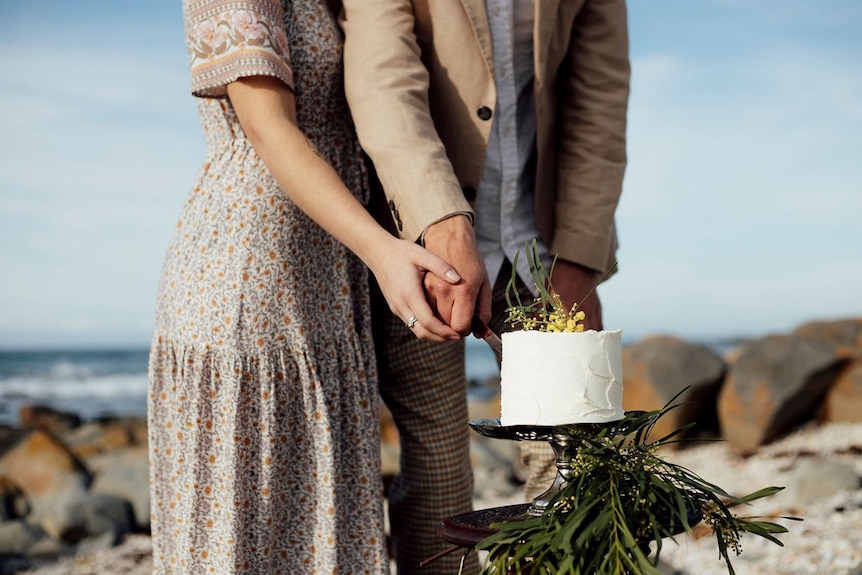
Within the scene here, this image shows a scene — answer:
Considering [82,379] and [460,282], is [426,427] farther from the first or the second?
[82,379]

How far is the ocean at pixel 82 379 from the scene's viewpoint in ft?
68.6

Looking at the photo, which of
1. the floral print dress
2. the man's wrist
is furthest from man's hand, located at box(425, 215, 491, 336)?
the floral print dress

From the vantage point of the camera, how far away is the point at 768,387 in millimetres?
7570

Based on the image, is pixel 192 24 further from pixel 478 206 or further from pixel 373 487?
pixel 373 487

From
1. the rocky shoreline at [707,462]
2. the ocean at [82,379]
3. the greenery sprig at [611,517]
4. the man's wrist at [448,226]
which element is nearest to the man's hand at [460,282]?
the man's wrist at [448,226]

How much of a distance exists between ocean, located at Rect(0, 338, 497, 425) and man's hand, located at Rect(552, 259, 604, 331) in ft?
57.6

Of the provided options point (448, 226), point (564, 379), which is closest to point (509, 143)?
point (448, 226)

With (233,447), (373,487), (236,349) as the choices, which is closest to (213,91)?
(236,349)

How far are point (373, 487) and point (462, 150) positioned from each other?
2.96ft

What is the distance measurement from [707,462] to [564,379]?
6147 millimetres

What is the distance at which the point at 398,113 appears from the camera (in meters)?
2.15

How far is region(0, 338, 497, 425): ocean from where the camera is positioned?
2091 cm

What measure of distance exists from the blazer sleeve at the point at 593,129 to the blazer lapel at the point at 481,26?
39 centimetres

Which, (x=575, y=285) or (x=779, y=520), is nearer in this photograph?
(x=575, y=285)
